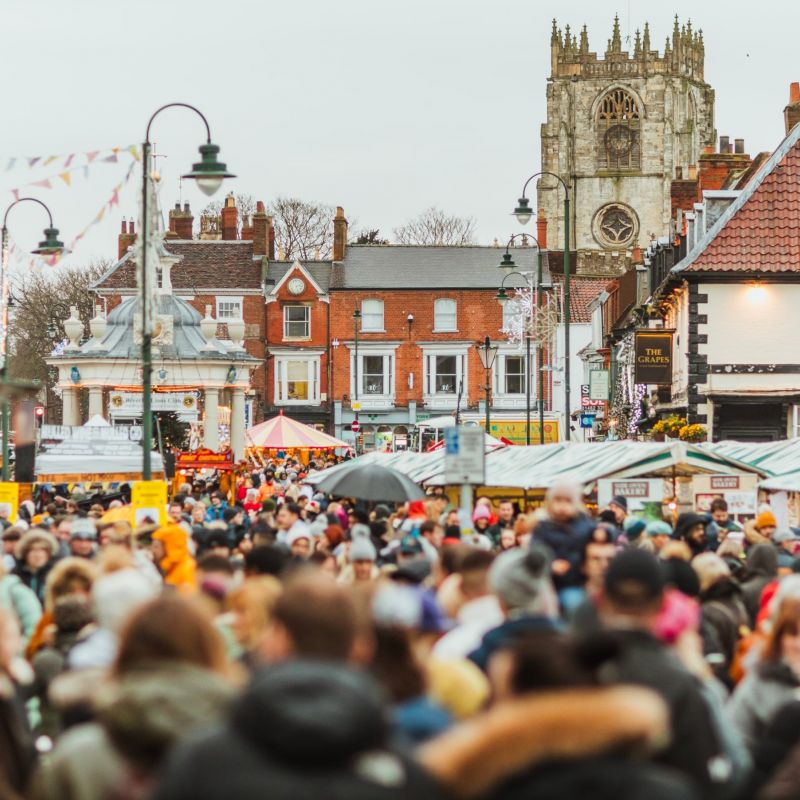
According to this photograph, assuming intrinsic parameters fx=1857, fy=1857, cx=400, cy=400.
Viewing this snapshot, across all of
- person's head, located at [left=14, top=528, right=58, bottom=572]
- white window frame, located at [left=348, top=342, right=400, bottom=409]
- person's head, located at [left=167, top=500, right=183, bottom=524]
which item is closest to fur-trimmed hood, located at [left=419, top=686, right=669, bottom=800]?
person's head, located at [left=14, top=528, right=58, bottom=572]

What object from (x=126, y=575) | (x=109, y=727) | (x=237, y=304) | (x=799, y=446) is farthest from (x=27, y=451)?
(x=237, y=304)

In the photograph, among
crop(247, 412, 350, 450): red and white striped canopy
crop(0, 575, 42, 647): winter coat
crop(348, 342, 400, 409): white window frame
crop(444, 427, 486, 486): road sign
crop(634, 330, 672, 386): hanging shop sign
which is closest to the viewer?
crop(0, 575, 42, 647): winter coat

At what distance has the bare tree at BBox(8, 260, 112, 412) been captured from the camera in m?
83.3

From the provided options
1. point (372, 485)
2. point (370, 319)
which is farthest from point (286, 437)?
point (370, 319)

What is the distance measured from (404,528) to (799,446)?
882 centimetres

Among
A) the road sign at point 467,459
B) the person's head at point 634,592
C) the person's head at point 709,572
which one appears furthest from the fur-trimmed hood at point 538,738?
the road sign at point 467,459

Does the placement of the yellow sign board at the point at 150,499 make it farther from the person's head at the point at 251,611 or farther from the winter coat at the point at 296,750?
the winter coat at the point at 296,750

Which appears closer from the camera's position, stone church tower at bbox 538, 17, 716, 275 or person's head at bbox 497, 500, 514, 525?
person's head at bbox 497, 500, 514, 525

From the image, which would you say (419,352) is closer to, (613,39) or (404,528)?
(613,39)

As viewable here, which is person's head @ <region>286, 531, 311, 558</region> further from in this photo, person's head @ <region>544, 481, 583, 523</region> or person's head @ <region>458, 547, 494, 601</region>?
person's head @ <region>458, 547, 494, 601</region>

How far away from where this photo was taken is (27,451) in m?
25.9

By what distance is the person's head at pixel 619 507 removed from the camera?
802 inches

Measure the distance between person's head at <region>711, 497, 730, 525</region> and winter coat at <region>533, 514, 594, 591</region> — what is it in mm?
10074

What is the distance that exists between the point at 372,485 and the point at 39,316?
6418cm
